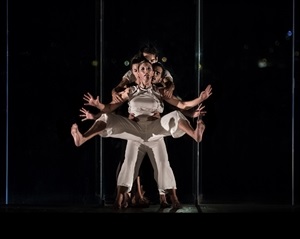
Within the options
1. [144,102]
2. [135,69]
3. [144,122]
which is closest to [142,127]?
[144,122]

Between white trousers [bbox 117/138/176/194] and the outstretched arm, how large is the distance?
0.24m

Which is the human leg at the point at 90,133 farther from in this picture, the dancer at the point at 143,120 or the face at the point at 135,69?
the face at the point at 135,69

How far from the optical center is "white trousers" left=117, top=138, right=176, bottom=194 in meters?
3.84

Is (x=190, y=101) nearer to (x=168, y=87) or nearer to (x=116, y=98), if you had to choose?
(x=168, y=87)

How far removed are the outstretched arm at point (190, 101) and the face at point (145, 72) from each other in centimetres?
18

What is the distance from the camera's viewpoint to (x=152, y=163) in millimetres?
3938

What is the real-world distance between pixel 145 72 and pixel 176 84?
331mm

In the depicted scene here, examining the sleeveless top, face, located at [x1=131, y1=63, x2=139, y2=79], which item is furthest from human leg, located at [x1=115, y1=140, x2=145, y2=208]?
face, located at [x1=131, y1=63, x2=139, y2=79]

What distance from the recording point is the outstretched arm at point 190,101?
389cm
